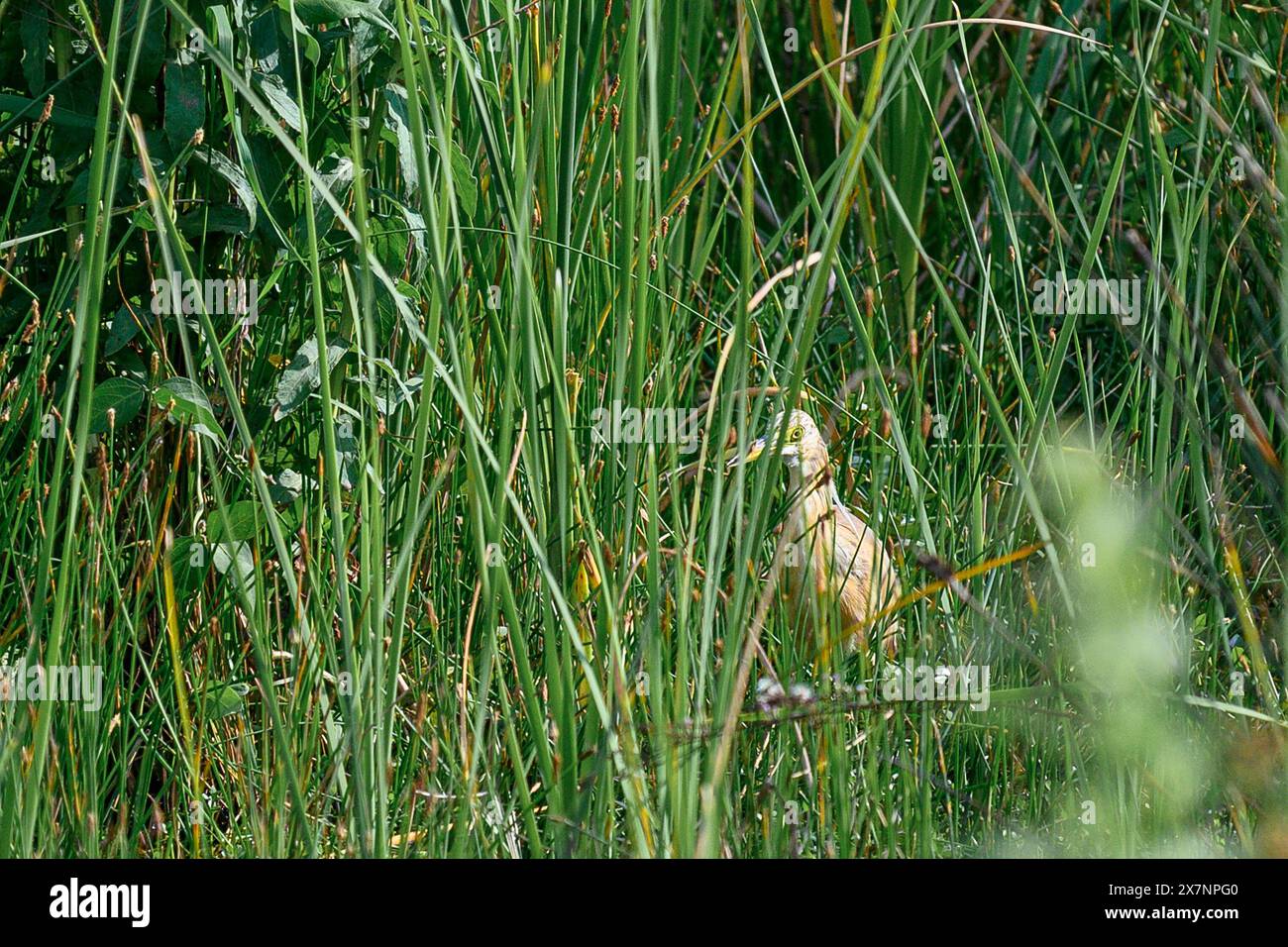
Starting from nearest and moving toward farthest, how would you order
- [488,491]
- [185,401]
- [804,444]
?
1. [185,401]
2. [488,491]
3. [804,444]

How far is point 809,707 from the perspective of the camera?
4.57 feet

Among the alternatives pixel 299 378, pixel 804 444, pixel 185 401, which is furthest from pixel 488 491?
pixel 804 444

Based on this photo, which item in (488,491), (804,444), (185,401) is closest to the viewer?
(185,401)

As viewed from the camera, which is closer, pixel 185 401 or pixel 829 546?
pixel 185 401

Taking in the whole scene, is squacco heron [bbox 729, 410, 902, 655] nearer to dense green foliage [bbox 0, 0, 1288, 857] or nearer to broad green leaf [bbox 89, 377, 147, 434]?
dense green foliage [bbox 0, 0, 1288, 857]

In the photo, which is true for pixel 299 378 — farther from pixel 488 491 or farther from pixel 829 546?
pixel 829 546

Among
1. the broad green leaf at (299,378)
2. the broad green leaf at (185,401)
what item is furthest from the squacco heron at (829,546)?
the broad green leaf at (185,401)

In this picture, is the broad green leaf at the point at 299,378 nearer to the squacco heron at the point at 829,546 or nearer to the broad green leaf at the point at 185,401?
the broad green leaf at the point at 185,401

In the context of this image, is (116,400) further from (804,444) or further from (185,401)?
(804,444)

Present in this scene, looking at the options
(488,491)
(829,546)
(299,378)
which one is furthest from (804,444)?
(299,378)

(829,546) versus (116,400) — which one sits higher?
(116,400)

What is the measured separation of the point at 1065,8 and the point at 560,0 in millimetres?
1315
